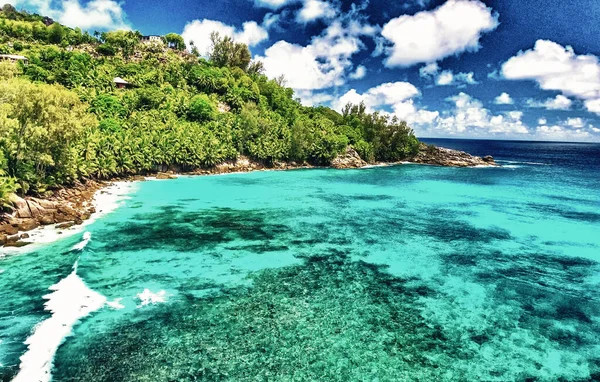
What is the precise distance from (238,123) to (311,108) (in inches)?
2179

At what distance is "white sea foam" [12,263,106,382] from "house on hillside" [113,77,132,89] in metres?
83.4

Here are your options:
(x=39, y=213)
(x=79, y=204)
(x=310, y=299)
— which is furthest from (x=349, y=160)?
(x=310, y=299)

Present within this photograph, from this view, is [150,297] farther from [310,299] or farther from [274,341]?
[310,299]

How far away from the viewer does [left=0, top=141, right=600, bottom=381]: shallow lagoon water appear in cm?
1463

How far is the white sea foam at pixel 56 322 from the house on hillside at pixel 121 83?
83.4 metres

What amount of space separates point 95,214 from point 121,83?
68.3 m

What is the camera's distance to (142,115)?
78938mm

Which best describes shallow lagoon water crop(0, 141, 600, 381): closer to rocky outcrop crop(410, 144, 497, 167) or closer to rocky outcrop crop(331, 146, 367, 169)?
rocky outcrop crop(331, 146, 367, 169)

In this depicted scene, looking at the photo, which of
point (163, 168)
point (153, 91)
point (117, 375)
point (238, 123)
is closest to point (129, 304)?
point (117, 375)

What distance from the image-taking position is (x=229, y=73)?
119062 millimetres

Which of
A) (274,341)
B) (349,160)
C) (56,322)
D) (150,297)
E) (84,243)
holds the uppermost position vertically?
(349,160)

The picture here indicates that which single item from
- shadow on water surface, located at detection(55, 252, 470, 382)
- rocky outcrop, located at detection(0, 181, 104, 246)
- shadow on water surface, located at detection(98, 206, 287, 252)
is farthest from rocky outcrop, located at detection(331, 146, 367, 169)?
shadow on water surface, located at detection(55, 252, 470, 382)

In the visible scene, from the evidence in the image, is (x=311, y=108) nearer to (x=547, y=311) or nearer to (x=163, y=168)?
(x=163, y=168)

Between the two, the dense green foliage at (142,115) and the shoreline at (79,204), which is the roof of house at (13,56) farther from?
the shoreline at (79,204)
